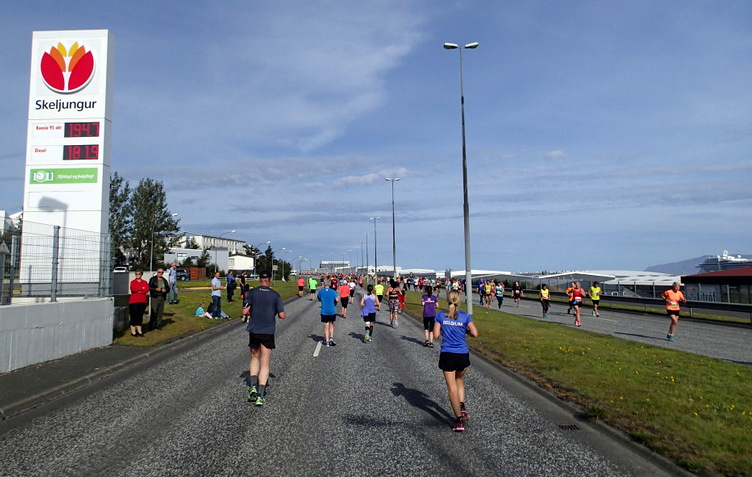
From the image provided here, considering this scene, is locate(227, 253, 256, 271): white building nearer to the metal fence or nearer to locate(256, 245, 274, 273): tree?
locate(256, 245, 274, 273): tree

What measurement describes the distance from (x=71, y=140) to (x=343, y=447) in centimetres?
1643

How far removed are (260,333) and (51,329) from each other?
624 centimetres

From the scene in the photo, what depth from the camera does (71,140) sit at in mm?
17750

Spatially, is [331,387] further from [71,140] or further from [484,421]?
[71,140]

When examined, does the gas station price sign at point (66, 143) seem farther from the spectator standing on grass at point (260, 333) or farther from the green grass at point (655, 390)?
the green grass at point (655, 390)

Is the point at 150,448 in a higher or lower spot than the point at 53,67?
lower

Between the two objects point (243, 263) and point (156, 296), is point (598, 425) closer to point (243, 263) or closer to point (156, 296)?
point (156, 296)

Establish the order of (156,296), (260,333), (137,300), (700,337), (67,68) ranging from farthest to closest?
(700,337) < (67,68) < (156,296) < (137,300) < (260,333)

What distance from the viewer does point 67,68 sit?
1842 cm

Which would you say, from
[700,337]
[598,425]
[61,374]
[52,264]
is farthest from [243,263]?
[598,425]

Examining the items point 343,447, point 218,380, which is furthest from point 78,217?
point 343,447

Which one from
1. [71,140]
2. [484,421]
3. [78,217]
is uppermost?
[71,140]

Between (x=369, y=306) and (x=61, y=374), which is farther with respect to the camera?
(x=369, y=306)

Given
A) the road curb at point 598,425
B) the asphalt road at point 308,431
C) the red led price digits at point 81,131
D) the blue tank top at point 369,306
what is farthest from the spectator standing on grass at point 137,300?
the road curb at point 598,425
